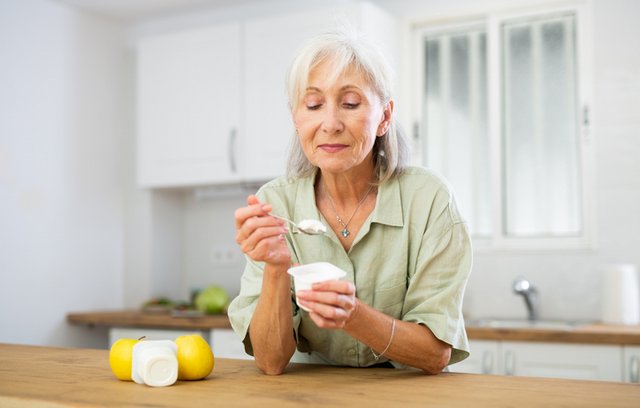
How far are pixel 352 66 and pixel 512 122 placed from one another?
85.7 inches

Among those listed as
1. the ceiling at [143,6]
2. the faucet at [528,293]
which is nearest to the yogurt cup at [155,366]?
the faucet at [528,293]

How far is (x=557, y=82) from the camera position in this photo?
143 inches

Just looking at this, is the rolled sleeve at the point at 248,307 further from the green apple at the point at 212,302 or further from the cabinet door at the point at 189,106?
the cabinet door at the point at 189,106

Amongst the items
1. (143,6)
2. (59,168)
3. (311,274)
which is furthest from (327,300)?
(143,6)

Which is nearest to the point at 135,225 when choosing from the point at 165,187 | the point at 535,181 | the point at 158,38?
the point at 165,187

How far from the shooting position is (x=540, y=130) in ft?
12.0

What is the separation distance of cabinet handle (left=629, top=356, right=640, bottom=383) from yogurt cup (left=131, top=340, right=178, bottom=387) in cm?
189

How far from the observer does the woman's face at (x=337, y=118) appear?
5.51 feet

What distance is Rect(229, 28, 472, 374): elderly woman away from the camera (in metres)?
1.61

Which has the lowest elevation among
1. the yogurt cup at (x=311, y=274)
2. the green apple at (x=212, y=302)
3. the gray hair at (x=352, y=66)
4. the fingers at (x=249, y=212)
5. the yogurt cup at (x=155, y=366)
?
the green apple at (x=212, y=302)

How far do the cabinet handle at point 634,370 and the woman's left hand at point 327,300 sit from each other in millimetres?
1756

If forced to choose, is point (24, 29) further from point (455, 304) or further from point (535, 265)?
point (455, 304)

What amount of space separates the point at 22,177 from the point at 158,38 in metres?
0.99

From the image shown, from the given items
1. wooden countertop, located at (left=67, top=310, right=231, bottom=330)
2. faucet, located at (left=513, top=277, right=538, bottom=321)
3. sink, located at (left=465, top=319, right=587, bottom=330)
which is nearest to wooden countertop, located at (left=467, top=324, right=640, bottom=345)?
sink, located at (left=465, top=319, right=587, bottom=330)
